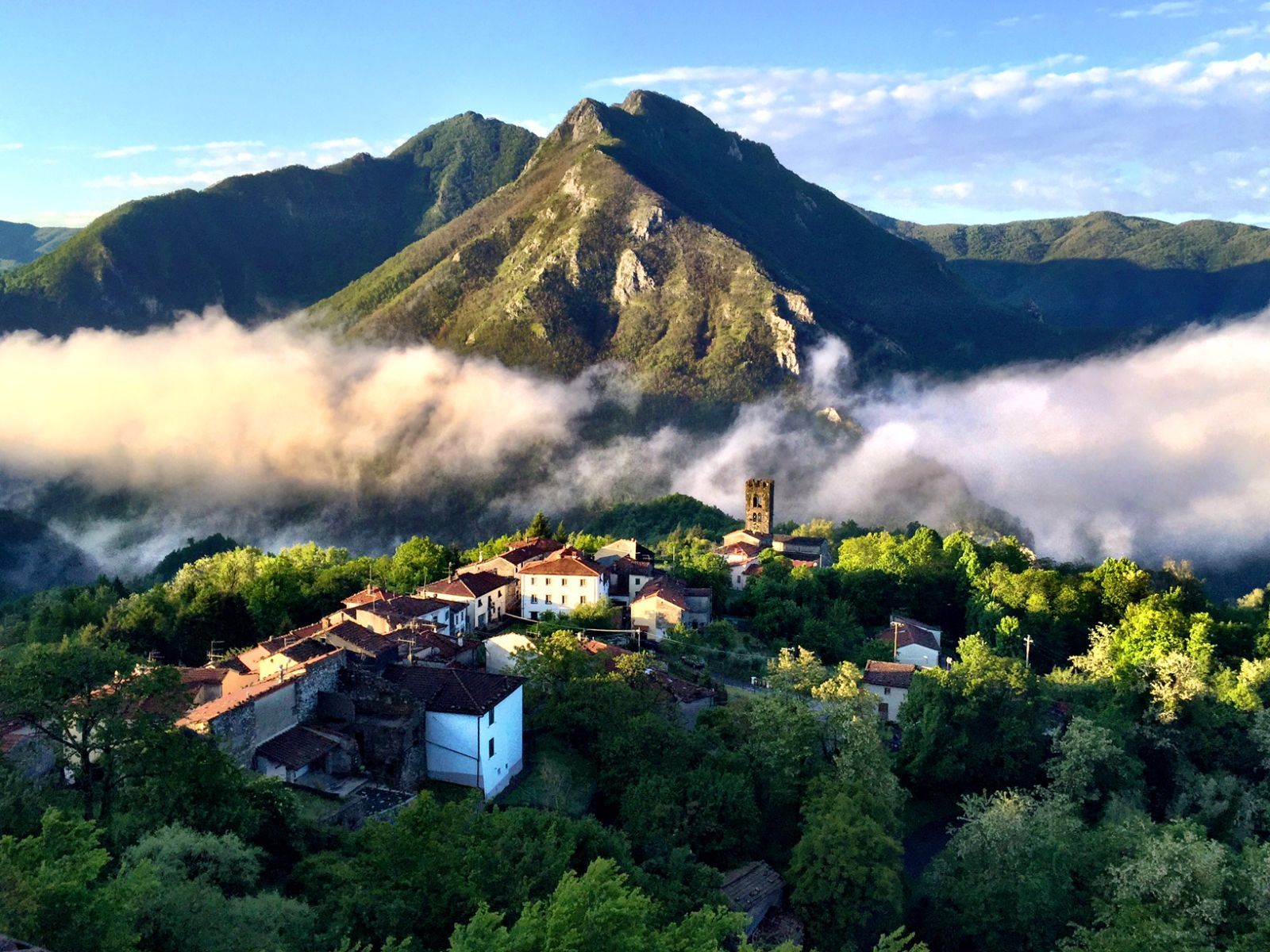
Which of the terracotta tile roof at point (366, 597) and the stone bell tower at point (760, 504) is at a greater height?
the terracotta tile roof at point (366, 597)

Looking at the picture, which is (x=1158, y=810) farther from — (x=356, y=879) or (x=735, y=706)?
(x=356, y=879)

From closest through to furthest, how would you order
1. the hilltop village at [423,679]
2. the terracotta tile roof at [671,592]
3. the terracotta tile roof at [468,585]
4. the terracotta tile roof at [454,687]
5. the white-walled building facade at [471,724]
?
the hilltop village at [423,679] < the white-walled building facade at [471,724] < the terracotta tile roof at [454,687] < the terracotta tile roof at [468,585] < the terracotta tile roof at [671,592]

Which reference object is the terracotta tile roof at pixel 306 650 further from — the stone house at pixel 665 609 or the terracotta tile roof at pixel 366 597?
the stone house at pixel 665 609

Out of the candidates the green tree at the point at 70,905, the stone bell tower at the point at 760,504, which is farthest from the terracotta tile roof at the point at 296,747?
the stone bell tower at the point at 760,504

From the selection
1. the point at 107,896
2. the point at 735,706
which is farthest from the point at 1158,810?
the point at 107,896

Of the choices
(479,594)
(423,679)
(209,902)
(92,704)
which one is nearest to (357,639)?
(423,679)

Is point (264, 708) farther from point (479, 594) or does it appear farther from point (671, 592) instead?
point (671, 592)
